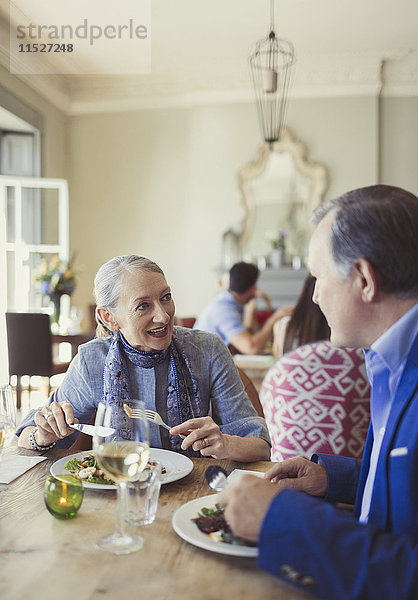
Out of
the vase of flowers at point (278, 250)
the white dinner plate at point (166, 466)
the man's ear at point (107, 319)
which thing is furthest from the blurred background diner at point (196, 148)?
the white dinner plate at point (166, 466)

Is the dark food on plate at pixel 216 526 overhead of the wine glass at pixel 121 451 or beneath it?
beneath

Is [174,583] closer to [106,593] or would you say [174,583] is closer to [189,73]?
[106,593]

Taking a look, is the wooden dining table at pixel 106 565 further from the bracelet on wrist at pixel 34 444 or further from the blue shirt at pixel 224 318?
the blue shirt at pixel 224 318

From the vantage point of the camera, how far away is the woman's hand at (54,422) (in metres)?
1.38

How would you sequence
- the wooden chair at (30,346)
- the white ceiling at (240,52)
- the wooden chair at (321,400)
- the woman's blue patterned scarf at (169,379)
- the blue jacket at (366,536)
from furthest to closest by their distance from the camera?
the white ceiling at (240,52) < the wooden chair at (30,346) < the wooden chair at (321,400) < the woman's blue patterned scarf at (169,379) < the blue jacket at (366,536)

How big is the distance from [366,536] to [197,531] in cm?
29

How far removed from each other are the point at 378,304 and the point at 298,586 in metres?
0.44

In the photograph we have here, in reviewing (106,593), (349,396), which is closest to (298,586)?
(106,593)

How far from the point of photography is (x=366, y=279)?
93 cm

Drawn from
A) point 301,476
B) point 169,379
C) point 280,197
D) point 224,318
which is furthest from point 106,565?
point 280,197

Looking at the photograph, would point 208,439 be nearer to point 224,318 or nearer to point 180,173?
point 224,318

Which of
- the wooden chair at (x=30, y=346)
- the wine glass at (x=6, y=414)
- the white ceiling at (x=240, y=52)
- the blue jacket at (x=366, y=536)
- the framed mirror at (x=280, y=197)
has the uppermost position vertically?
the white ceiling at (x=240, y=52)

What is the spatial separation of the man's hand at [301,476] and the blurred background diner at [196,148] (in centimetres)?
412

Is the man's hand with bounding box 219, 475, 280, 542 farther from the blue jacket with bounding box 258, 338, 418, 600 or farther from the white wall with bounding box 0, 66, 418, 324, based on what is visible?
the white wall with bounding box 0, 66, 418, 324
